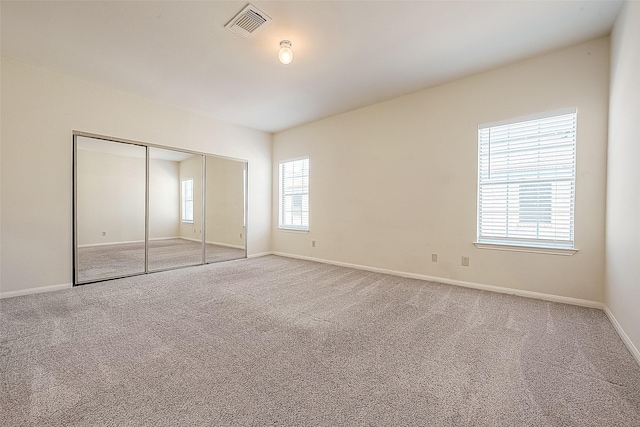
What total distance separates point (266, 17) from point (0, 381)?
10.4 ft

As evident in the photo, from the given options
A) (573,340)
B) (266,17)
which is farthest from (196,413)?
(266,17)

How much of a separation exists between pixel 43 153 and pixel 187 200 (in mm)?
1959

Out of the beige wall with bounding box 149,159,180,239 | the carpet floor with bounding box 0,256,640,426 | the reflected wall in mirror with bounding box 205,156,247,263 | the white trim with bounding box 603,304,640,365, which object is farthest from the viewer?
the reflected wall in mirror with bounding box 205,156,247,263

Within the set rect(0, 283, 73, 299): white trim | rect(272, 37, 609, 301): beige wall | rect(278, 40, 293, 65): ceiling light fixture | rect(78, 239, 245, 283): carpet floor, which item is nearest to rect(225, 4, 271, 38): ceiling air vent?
rect(278, 40, 293, 65): ceiling light fixture

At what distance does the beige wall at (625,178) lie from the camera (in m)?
1.88

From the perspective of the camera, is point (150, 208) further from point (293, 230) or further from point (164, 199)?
point (293, 230)

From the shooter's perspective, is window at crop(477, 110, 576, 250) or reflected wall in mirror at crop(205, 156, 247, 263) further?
reflected wall in mirror at crop(205, 156, 247, 263)

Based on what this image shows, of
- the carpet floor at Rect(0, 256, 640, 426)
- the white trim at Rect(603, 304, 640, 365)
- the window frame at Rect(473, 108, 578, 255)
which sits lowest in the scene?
the carpet floor at Rect(0, 256, 640, 426)

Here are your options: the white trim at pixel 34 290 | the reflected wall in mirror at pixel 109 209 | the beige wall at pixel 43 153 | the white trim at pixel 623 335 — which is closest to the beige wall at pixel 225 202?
the reflected wall in mirror at pixel 109 209

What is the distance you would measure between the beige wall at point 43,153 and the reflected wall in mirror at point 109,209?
0.50 ft

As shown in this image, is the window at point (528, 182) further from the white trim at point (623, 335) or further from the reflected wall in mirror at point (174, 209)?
the reflected wall in mirror at point (174, 209)

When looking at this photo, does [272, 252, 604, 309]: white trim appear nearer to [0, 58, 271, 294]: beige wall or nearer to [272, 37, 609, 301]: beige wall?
[272, 37, 609, 301]: beige wall

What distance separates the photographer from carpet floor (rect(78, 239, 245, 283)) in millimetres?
3650

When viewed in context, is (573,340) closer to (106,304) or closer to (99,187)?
(106,304)
